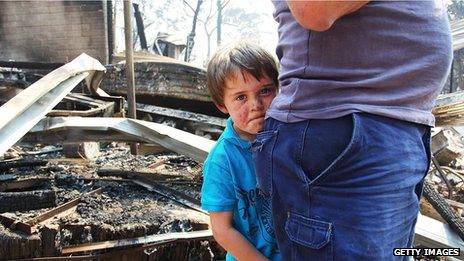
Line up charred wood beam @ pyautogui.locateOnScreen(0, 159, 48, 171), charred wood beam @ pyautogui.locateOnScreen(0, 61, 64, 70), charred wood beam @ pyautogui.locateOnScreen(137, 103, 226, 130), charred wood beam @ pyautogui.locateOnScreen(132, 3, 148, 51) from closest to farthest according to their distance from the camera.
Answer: charred wood beam @ pyautogui.locateOnScreen(0, 159, 48, 171), charred wood beam @ pyautogui.locateOnScreen(137, 103, 226, 130), charred wood beam @ pyautogui.locateOnScreen(0, 61, 64, 70), charred wood beam @ pyautogui.locateOnScreen(132, 3, 148, 51)

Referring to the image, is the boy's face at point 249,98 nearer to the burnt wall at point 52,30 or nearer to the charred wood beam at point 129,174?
the charred wood beam at point 129,174

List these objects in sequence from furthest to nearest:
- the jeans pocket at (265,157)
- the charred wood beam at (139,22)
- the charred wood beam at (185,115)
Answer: the charred wood beam at (139,22) → the charred wood beam at (185,115) → the jeans pocket at (265,157)

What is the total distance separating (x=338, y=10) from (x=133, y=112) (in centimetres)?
371

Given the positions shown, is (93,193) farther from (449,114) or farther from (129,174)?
(449,114)

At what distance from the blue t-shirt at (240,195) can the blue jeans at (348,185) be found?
306 millimetres

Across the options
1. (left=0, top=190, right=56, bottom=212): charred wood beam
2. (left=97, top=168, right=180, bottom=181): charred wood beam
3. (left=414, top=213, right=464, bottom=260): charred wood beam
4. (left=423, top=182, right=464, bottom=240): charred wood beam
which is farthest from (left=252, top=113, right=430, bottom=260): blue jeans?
(left=97, top=168, right=180, bottom=181): charred wood beam

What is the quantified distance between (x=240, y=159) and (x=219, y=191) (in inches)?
4.8

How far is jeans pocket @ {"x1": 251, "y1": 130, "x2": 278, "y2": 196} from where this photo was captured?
98 cm

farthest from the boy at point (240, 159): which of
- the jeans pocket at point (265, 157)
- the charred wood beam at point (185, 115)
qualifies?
the charred wood beam at point (185, 115)

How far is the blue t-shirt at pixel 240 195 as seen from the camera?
1.25m

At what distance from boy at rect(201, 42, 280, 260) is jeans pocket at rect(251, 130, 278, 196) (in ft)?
0.60

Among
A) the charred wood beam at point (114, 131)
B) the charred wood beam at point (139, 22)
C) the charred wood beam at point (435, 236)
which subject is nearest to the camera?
the charred wood beam at point (435, 236)

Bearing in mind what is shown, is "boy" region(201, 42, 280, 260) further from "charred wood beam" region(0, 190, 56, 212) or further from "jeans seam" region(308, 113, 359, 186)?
"charred wood beam" region(0, 190, 56, 212)

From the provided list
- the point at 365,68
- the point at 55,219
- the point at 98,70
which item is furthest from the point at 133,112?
the point at 365,68
